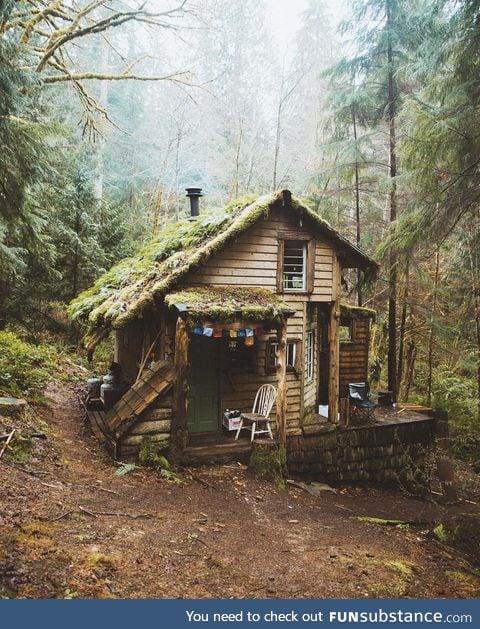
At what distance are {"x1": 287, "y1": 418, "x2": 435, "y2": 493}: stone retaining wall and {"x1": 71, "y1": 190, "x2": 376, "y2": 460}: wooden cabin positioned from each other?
61 cm

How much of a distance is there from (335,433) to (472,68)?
8128mm

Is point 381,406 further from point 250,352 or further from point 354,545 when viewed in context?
point 354,545

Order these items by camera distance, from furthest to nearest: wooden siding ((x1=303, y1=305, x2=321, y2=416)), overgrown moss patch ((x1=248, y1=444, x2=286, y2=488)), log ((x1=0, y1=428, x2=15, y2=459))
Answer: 1. wooden siding ((x1=303, y1=305, x2=321, y2=416))
2. overgrown moss patch ((x1=248, y1=444, x2=286, y2=488))
3. log ((x1=0, y1=428, x2=15, y2=459))

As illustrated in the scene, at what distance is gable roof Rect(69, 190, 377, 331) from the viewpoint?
8732mm

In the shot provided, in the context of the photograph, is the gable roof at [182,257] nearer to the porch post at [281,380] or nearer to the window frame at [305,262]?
the window frame at [305,262]

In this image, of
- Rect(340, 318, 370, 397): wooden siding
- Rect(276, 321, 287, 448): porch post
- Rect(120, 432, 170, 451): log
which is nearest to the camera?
Rect(120, 432, 170, 451): log

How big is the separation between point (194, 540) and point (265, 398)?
4.94 m

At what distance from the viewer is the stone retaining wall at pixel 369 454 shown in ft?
33.7

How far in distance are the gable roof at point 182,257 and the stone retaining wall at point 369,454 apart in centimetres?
452

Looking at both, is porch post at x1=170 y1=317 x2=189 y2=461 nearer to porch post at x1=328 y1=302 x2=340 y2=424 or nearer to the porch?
the porch

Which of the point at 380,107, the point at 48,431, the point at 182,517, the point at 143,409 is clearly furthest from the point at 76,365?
the point at 380,107

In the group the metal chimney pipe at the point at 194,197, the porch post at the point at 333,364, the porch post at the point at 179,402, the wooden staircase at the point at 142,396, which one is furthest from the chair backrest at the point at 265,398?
the metal chimney pipe at the point at 194,197

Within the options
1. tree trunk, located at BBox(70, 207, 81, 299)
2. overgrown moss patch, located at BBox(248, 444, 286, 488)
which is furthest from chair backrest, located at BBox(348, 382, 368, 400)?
tree trunk, located at BBox(70, 207, 81, 299)

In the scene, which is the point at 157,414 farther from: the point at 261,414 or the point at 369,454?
the point at 369,454
